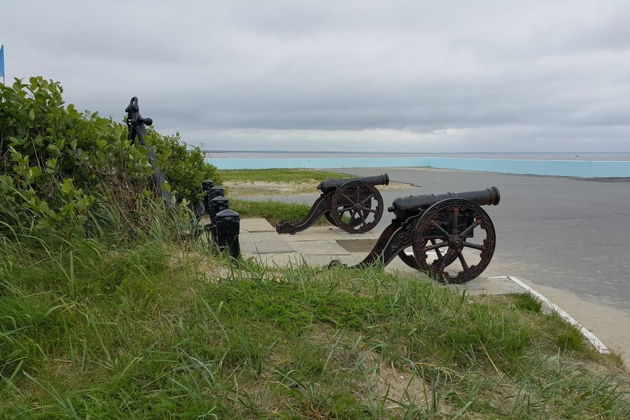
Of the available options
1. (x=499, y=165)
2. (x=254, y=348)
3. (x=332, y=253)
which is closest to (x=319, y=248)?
(x=332, y=253)

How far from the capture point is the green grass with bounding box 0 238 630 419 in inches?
99.2

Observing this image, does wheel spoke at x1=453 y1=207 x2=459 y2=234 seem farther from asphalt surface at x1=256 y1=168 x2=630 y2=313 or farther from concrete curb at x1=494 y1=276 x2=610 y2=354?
asphalt surface at x1=256 y1=168 x2=630 y2=313

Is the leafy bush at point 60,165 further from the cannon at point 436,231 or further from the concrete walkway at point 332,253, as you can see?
the cannon at point 436,231

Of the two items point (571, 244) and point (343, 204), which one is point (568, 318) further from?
point (343, 204)

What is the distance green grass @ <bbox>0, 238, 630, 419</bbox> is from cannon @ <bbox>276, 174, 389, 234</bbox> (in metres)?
5.69

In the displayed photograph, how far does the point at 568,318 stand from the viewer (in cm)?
483

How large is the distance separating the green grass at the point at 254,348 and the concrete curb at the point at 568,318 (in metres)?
0.25

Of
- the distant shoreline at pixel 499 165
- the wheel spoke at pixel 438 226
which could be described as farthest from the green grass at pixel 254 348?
the distant shoreline at pixel 499 165

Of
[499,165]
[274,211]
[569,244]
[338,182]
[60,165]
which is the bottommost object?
[569,244]

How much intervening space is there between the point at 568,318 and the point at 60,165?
14.6 feet

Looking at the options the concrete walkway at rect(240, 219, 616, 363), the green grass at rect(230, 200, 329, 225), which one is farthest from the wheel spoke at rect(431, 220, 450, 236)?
the green grass at rect(230, 200, 329, 225)

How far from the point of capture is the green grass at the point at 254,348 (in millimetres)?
2520

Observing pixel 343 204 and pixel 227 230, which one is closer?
pixel 227 230

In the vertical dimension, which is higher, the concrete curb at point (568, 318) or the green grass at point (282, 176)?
the green grass at point (282, 176)
